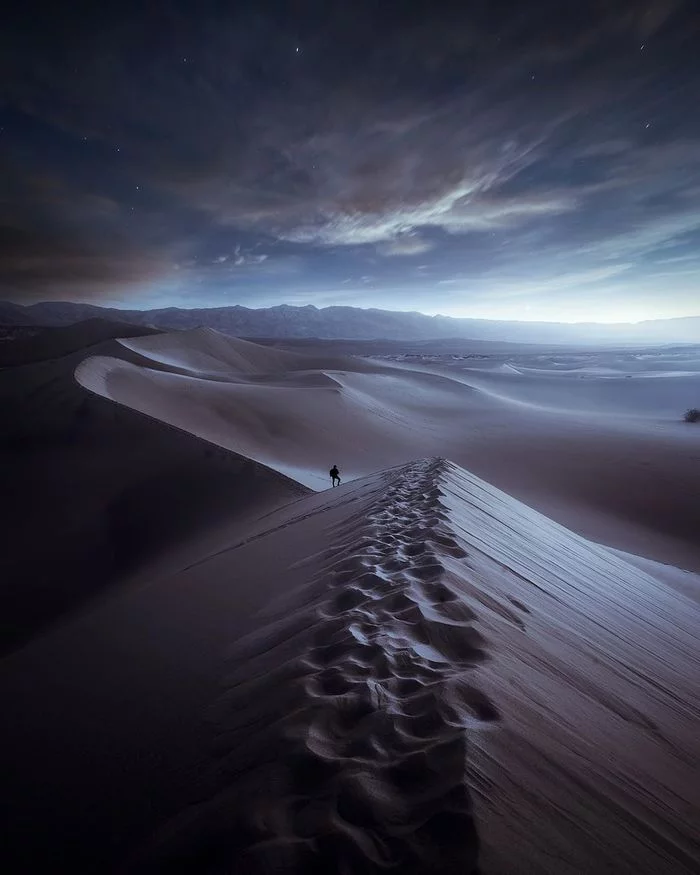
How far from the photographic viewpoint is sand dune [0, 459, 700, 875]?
138cm

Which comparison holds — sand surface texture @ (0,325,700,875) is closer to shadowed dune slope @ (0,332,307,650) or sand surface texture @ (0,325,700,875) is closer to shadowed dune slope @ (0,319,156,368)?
shadowed dune slope @ (0,332,307,650)

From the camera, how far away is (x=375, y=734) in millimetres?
1700

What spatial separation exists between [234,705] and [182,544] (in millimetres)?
6312

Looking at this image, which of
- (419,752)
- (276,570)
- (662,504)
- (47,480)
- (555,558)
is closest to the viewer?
(419,752)

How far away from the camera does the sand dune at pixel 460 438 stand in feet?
38.8

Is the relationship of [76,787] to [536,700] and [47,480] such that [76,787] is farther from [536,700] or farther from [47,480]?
[47,480]

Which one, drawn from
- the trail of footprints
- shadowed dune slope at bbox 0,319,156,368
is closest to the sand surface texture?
the trail of footprints

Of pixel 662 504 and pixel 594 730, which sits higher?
pixel 594 730

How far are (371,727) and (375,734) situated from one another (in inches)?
1.8

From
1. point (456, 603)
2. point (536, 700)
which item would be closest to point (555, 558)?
point (456, 603)

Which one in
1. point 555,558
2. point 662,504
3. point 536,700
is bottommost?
point 662,504

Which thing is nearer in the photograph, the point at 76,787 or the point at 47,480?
the point at 76,787

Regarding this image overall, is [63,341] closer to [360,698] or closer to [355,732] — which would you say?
[360,698]

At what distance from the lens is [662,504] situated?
39.5 ft
